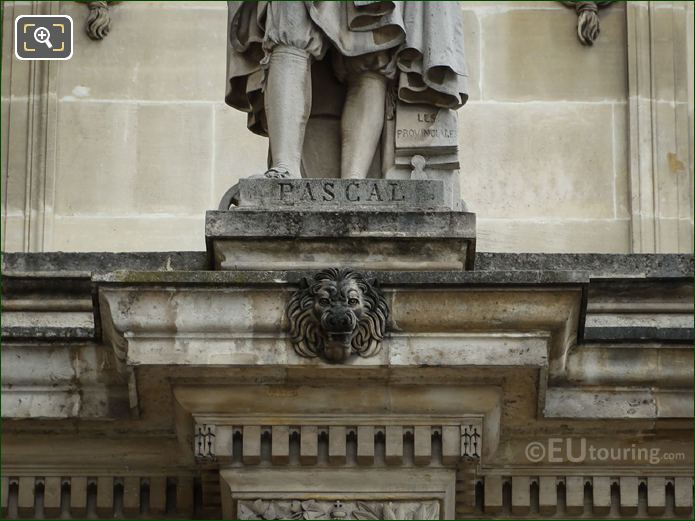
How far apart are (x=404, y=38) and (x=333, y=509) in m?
2.91

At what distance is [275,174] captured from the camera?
18.3 meters

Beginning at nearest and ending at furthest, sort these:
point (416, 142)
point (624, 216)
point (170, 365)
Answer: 1. point (170, 365)
2. point (416, 142)
3. point (624, 216)

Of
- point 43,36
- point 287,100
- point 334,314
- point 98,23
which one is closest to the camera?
point 334,314

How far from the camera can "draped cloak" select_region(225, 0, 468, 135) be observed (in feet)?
61.5

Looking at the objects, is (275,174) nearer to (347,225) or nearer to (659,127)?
(347,225)

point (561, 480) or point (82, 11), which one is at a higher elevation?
point (82, 11)

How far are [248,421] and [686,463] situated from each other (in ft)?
8.09

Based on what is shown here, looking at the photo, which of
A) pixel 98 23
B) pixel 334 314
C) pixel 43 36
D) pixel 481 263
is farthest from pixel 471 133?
pixel 334 314

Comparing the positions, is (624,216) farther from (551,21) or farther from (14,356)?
(14,356)

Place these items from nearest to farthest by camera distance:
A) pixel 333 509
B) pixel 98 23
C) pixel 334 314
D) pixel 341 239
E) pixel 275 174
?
pixel 334 314 → pixel 333 509 → pixel 341 239 → pixel 275 174 → pixel 98 23

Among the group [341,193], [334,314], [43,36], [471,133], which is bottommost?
[334,314]

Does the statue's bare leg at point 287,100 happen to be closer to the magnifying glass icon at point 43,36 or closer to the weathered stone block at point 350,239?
the weathered stone block at point 350,239

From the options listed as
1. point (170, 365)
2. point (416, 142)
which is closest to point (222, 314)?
point (170, 365)

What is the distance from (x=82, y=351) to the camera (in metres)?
17.9
